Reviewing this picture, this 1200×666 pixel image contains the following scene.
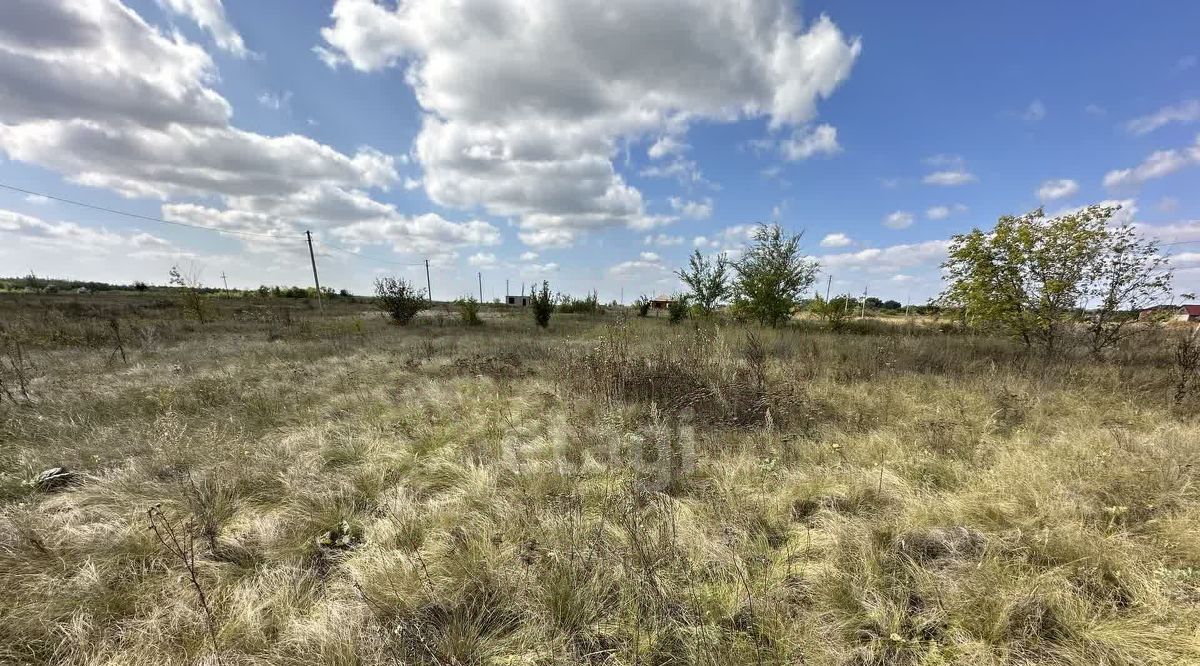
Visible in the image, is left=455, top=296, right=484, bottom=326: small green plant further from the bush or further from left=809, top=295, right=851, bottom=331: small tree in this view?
left=809, top=295, right=851, bottom=331: small tree

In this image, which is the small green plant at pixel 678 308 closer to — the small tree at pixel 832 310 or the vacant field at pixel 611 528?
the small tree at pixel 832 310

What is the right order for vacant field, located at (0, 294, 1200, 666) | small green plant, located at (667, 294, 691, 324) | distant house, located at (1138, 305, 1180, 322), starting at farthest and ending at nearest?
small green plant, located at (667, 294, 691, 324) < distant house, located at (1138, 305, 1180, 322) < vacant field, located at (0, 294, 1200, 666)

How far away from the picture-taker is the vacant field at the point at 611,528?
176 cm

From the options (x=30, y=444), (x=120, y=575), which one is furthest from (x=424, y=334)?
(x=120, y=575)

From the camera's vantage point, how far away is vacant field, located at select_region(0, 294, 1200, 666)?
1.76 m

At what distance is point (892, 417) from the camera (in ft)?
15.4

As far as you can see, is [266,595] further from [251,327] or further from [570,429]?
[251,327]

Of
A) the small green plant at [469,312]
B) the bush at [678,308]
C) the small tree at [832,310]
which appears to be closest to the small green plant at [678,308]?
the bush at [678,308]

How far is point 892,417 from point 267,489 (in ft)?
21.6

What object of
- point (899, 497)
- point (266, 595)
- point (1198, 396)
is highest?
point (1198, 396)

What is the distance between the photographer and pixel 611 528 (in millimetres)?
2584

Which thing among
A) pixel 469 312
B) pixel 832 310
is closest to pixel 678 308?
pixel 832 310

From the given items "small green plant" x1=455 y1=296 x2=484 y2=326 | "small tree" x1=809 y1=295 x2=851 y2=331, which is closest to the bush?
"small tree" x1=809 y1=295 x2=851 y2=331

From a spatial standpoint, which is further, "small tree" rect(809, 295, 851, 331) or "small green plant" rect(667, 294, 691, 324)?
"small green plant" rect(667, 294, 691, 324)
